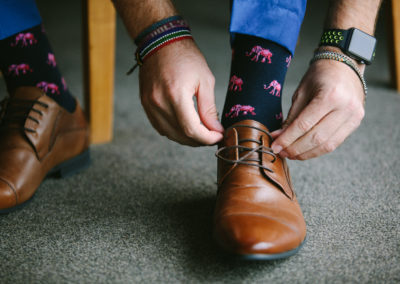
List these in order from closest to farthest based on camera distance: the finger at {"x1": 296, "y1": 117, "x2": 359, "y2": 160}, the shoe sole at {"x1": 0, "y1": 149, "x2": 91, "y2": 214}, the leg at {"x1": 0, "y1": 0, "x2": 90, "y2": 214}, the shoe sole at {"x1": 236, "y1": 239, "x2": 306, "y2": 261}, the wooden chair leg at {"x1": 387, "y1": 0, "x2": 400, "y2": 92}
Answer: the shoe sole at {"x1": 236, "y1": 239, "x2": 306, "y2": 261}
the finger at {"x1": 296, "y1": 117, "x2": 359, "y2": 160}
the leg at {"x1": 0, "y1": 0, "x2": 90, "y2": 214}
the shoe sole at {"x1": 0, "y1": 149, "x2": 91, "y2": 214}
the wooden chair leg at {"x1": 387, "y1": 0, "x2": 400, "y2": 92}

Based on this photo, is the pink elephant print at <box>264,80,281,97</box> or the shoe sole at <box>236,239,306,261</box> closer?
the shoe sole at <box>236,239,306,261</box>

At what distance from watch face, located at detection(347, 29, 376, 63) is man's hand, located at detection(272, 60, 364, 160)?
4cm

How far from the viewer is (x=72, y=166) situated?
2.80 ft

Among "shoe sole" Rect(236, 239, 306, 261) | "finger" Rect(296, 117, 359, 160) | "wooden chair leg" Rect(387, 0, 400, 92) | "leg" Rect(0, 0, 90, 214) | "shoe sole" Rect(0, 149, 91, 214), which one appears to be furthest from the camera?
"wooden chair leg" Rect(387, 0, 400, 92)

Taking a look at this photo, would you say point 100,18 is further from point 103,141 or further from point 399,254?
point 399,254

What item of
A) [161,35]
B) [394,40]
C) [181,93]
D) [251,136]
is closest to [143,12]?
[161,35]

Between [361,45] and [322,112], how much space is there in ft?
0.54

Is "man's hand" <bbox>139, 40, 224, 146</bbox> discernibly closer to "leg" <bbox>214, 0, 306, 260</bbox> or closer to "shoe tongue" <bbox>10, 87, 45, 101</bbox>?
"leg" <bbox>214, 0, 306, 260</bbox>

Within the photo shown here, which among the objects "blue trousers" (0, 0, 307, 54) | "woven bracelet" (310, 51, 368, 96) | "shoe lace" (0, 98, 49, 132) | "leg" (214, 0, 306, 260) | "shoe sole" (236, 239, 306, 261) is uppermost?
"blue trousers" (0, 0, 307, 54)

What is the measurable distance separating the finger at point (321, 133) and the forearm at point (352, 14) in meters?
0.18

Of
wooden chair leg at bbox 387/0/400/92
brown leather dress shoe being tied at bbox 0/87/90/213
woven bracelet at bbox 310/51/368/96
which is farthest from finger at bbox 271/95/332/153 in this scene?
wooden chair leg at bbox 387/0/400/92

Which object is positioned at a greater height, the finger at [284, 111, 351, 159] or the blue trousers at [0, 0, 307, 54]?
the blue trousers at [0, 0, 307, 54]

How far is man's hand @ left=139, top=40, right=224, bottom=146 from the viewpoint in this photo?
1.91 ft

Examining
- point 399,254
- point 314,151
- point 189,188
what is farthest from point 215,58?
point 399,254
